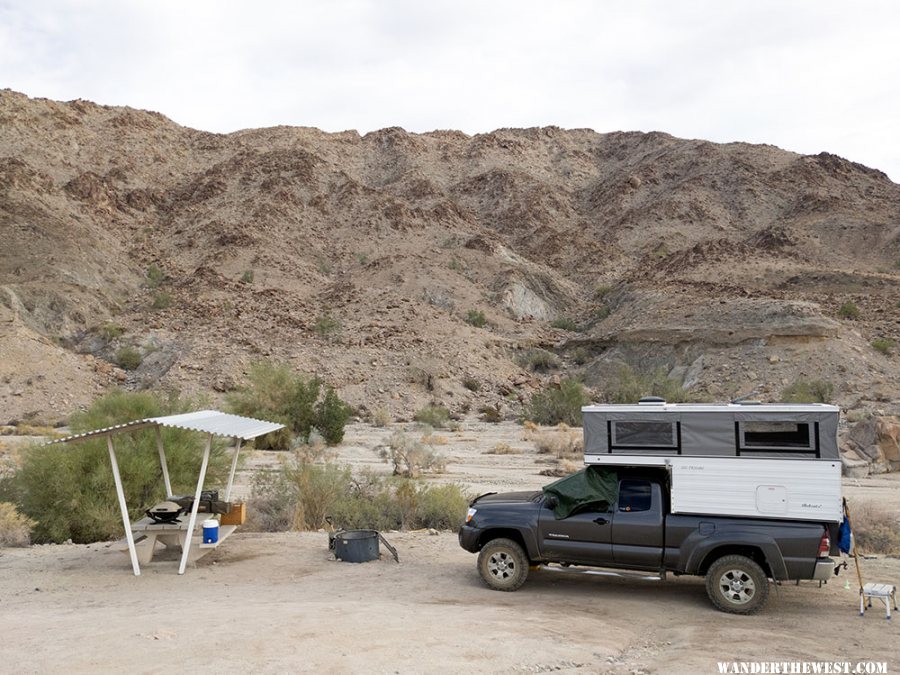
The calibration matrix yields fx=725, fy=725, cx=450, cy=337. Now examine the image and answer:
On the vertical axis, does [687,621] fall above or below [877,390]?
below

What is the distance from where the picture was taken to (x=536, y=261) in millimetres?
68500

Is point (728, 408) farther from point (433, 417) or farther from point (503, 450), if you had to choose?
point (433, 417)

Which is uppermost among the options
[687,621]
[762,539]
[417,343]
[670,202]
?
[670,202]

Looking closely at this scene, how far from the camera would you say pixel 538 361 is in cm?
4912

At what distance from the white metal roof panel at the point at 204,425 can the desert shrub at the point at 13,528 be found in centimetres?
300

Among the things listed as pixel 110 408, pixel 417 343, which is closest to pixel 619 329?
pixel 417 343

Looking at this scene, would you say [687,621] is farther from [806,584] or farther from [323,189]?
[323,189]

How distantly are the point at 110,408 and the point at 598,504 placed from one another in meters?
13.7

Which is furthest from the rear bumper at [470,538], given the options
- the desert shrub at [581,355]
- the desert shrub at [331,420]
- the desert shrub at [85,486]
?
the desert shrub at [581,355]

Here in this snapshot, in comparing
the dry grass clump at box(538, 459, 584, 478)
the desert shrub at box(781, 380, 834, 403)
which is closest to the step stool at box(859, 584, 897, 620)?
the dry grass clump at box(538, 459, 584, 478)

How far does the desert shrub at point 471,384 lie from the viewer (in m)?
42.1

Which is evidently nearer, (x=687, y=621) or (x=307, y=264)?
(x=687, y=621)

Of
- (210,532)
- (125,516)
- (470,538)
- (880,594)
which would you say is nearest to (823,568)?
(880,594)

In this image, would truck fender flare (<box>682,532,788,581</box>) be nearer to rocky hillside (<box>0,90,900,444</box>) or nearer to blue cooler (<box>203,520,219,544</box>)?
blue cooler (<box>203,520,219,544</box>)
